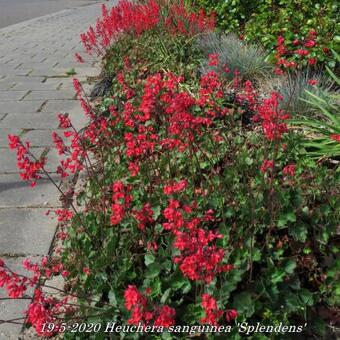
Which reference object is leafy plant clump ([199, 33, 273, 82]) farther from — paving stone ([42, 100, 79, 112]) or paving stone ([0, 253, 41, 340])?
paving stone ([0, 253, 41, 340])

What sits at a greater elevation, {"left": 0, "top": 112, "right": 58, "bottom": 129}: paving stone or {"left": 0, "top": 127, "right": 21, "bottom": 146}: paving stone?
{"left": 0, "top": 127, "right": 21, "bottom": 146}: paving stone

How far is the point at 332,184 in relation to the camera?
9.36 feet

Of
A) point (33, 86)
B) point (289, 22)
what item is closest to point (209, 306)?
point (289, 22)

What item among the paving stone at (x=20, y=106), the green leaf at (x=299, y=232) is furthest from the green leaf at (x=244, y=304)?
the paving stone at (x=20, y=106)

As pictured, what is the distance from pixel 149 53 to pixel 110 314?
4516 millimetres

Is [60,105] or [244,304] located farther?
[60,105]

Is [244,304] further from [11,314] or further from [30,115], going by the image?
[30,115]

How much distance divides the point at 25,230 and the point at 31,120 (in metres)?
2.47

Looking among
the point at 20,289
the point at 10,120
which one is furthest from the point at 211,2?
the point at 20,289

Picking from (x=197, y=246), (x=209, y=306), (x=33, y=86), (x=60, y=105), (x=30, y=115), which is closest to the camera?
(x=209, y=306)

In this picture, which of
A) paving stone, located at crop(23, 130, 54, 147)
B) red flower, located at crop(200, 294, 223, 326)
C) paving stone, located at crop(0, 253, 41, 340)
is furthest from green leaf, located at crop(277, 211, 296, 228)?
paving stone, located at crop(23, 130, 54, 147)

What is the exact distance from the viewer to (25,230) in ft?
10.8

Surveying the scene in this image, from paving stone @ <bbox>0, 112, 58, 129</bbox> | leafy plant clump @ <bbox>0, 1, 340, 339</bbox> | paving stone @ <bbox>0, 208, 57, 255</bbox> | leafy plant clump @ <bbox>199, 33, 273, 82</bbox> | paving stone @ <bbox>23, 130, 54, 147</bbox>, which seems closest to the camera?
leafy plant clump @ <bbox>0, 1, 340, 339</bbox>

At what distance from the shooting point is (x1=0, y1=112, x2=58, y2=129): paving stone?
5.31 meters
